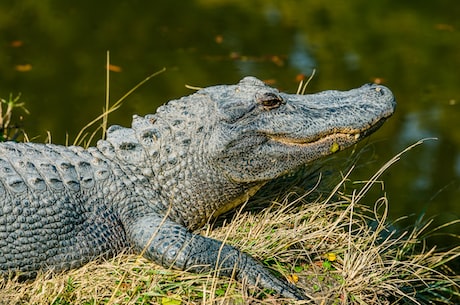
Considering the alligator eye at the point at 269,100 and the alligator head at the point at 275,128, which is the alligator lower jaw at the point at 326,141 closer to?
the alligator head at the point at 275,128

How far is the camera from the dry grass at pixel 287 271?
14.0 feet

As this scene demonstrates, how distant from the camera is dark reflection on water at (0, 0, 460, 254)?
823 cm

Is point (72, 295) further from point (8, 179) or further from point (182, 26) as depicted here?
point (182, 26)

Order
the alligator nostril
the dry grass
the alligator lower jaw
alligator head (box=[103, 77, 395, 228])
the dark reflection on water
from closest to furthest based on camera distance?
the dry grass → alligator head (box=[103, 77, 395, 228]) → the alligator lower jaw → the alligator nostril → the dark reflection on water

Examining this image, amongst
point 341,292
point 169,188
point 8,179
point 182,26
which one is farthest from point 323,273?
point 182,26

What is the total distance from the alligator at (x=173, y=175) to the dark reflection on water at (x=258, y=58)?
2.43 m

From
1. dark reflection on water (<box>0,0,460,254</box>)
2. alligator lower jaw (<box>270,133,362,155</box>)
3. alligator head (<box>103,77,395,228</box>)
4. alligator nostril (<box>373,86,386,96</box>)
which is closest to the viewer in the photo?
alligator head (<box>103,77,395,228</box>)

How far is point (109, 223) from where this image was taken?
4.58 m

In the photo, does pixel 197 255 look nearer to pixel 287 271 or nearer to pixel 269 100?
pixel 287 271

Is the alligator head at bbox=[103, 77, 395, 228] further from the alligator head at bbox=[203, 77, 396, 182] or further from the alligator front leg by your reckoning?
the alligator front leg

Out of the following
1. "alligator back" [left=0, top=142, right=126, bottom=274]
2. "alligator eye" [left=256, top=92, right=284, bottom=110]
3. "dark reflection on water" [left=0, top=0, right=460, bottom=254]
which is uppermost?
"alligator eye" [left=256, top=92, right=284, bottom=110]

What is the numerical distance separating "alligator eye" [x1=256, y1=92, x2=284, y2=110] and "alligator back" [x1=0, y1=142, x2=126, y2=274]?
0.97 metres

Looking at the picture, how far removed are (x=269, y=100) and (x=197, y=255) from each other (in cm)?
104

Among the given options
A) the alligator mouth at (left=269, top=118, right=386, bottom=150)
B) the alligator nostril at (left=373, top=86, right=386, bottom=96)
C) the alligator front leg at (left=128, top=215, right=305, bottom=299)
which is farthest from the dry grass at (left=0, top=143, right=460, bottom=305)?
the alligator nostril at (left=373, top=86, right=386, bottom=96)
